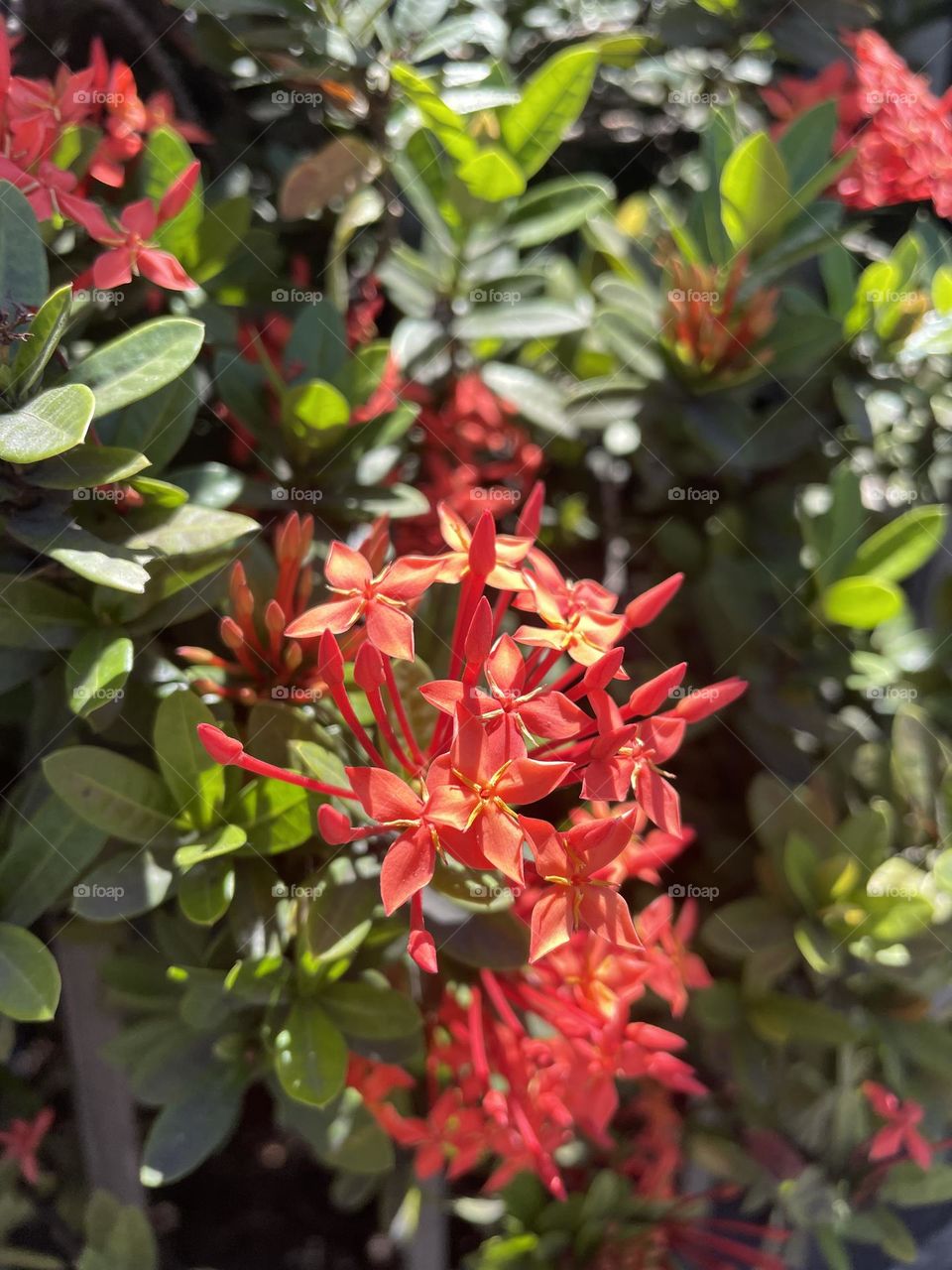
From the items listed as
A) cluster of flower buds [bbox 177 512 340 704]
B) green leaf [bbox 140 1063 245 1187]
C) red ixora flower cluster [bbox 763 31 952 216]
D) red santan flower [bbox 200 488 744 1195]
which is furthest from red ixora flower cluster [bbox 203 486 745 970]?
red ixora flower cluster [bbox 763 31 952 216]

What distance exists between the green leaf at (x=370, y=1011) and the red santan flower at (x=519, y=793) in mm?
62

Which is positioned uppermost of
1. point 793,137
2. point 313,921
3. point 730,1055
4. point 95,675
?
point 793,137

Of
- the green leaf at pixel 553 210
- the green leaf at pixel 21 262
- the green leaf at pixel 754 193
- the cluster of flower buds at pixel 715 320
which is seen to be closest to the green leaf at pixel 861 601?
the cluster of flower buds at pixel 715 320

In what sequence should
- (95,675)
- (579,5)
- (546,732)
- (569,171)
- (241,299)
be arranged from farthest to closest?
(569,171) → (579,5) → (241,299) → (95,675) → (546,732)

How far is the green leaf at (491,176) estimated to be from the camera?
98 cm

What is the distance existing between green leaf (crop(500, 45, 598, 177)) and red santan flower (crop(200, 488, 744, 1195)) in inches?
20.9

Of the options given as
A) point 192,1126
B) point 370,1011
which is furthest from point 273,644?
point 192,1126

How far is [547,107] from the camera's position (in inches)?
41.9

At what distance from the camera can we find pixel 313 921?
782mm

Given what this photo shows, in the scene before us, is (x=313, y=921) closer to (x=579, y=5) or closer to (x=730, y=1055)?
(x=730, y=1055)

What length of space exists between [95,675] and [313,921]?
0.26 metres

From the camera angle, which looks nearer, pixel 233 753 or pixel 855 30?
pixel 233 753

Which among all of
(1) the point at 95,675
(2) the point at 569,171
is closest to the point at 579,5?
(2) the point at 569,171

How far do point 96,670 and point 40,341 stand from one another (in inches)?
9.6
